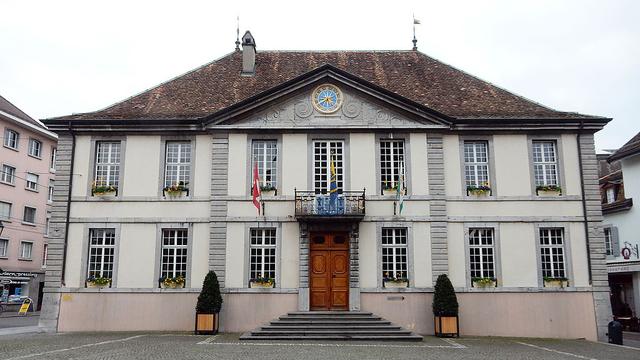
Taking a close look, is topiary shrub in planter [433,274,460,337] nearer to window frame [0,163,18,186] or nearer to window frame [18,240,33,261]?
window frame [0,163,18,186]

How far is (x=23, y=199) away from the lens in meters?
38.3

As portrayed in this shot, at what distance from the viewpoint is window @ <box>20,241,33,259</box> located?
125 ft

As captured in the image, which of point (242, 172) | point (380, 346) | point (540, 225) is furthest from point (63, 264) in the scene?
point (540, 225)

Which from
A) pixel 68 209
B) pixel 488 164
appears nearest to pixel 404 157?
pixel 488 164

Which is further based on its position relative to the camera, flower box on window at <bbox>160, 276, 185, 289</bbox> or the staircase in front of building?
flower box on window at <bbox>160, 276, 185, 289</bbox>

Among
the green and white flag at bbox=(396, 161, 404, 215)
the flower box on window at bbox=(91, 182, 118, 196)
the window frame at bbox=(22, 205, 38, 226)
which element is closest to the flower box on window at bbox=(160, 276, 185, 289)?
the flower box on window at bbox=(91, 182, 118, 196)

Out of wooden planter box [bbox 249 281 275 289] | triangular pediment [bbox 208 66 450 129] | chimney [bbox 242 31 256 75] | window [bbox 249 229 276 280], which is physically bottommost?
wooden planter box [bbox 249 281 275 289]

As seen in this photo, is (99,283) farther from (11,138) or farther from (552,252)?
(11,138)

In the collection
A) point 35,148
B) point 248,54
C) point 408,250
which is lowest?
point 408,250

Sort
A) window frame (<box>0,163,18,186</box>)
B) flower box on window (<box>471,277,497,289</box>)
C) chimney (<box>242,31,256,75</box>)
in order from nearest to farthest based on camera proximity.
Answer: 1. flower box on window (<box>471,277,497,289</box>)
2. chimney (<box>242,31,256,75</box>)
3. window frame (<box>0,163,18,186</box>)

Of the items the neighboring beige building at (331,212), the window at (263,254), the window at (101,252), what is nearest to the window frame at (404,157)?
the neighboring beige building at (331,212)

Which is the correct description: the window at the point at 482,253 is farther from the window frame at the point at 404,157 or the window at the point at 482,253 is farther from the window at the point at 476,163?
the window frame at the point at 404,157

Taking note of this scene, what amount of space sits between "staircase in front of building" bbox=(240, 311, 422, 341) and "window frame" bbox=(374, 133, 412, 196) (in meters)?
4.18

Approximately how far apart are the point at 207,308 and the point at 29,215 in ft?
87.2
